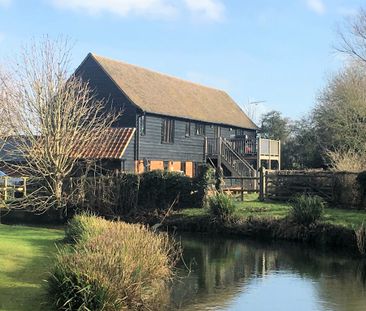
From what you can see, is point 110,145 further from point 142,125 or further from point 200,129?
point 200,129

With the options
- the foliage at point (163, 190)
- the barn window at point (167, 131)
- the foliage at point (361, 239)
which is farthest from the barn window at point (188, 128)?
the foliage at point (361, 239)

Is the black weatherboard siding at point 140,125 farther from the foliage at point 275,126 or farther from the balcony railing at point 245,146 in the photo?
the foliage at point 275,126

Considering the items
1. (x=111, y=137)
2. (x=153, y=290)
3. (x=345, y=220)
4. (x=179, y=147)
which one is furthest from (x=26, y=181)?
(x=153, y=290)

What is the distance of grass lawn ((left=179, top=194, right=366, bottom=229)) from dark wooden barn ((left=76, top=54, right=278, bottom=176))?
27.3ft

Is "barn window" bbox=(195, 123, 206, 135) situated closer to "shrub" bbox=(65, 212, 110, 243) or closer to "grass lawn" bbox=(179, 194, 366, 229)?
"grass lawn" bbox=(179, 194, 366, 229)

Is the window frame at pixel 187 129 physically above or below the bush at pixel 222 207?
above

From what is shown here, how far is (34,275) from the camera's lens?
12.3 meters

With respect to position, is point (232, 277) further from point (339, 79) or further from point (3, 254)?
point (339, 79)

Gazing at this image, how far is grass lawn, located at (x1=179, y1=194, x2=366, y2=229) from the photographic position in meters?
21.2

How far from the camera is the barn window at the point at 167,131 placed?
120ft

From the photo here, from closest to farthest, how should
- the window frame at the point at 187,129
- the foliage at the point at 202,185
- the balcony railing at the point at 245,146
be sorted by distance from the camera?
the foliage at the point at 202,185, the window frame at the point at 187,129, the balcony railing at the point at 245,146

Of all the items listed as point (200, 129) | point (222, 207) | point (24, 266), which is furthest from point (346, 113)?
point (24, 266)

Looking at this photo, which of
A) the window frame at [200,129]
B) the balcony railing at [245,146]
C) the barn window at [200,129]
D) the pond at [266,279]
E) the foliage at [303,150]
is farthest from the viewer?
the foliage at [303,150]

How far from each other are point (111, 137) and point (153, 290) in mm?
22880
